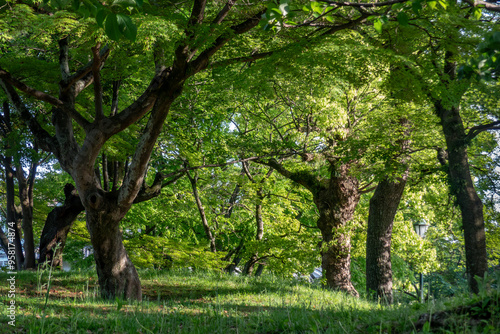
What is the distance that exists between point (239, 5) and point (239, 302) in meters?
4.94

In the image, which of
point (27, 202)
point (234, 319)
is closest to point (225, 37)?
point (234, 319)

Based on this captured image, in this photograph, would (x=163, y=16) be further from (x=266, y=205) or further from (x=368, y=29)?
(x=266, y=205)

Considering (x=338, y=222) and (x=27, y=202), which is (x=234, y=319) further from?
(x=27, y=202)

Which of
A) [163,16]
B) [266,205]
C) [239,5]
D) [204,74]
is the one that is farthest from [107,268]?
[266,205]

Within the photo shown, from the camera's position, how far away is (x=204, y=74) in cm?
1193

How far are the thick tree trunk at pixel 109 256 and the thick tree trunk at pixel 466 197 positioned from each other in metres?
7.15

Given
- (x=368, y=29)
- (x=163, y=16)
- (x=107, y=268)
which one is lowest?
(x=107, y=268)

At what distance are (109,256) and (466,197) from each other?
765 cm

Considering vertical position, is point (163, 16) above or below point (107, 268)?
above

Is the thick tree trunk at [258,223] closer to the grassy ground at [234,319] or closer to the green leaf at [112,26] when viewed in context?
the grassy ground at [234,319]

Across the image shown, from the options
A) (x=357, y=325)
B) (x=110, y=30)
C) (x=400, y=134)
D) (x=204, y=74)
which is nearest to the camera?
(x=110, y=30)

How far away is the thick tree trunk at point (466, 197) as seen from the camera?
28.2 feet

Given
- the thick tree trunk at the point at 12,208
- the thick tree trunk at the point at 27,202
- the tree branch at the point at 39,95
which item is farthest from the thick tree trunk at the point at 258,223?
the thick tree trunk at the point at 12,208

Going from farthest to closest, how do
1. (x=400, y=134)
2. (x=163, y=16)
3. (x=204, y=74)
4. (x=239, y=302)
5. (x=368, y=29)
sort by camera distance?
(x=204, y=74) < (x=400, y=134) < (x=368, y=29) < (x=239, y=302) < (x=163, y=16)
